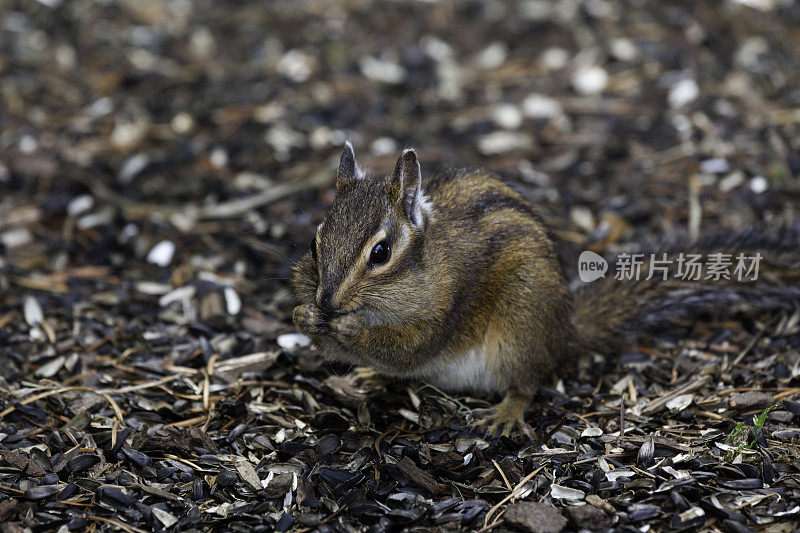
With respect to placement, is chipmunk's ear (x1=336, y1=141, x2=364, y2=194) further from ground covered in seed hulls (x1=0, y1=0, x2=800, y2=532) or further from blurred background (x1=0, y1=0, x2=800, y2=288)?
blurred background (x1=0, y1=0, x2=800, y2=288)

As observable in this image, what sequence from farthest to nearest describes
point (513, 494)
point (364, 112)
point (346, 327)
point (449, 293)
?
point (364, 112) → point (449, 293) → point (346, 327) → point (513, 494)

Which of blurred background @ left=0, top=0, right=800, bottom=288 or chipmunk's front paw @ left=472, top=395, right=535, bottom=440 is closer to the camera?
chipmunk's front paw @ left=472, top=395, right=535, bottom=440

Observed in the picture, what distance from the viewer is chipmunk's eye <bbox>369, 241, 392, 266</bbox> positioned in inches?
143

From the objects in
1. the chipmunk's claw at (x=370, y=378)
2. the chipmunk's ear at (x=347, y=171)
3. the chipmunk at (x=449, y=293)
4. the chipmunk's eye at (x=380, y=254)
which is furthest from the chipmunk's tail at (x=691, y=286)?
the chipmunk's ear at (x=347, y=171)

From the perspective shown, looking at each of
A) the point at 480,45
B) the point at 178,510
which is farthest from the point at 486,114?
the point at 178,510

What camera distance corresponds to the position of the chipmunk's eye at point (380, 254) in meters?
3.63

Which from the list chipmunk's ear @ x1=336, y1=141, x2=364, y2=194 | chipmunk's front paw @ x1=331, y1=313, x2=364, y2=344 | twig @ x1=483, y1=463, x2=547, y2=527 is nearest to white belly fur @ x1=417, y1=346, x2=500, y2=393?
chipmunk's front paw @ x1=331, y1=313, x2=364, y2=344

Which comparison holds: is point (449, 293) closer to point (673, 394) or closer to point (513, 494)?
point (513, 494)

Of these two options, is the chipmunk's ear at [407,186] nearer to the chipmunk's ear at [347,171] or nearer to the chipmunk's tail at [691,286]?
the chipmunk's ear at [347,171]

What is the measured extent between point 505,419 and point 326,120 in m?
3.46

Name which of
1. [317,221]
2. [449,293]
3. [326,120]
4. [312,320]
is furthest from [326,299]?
[326,120]

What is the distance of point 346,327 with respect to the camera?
3588mm

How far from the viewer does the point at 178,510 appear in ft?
11.0

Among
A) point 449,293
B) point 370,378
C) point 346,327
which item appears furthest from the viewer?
point 370,378
